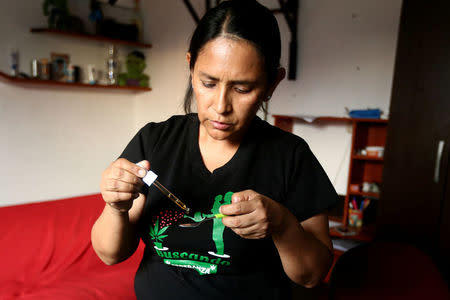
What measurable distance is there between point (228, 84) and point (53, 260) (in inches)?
64.2

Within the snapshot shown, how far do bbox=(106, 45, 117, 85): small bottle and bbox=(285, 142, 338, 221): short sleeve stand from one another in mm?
3193

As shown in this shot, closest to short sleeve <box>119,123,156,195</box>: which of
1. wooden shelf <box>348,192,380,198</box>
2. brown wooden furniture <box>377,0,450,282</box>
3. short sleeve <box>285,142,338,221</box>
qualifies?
short sleeve <box>285,142,338,221</box>

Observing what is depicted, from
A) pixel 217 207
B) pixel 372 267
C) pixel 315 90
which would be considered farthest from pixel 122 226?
pixel 315 90

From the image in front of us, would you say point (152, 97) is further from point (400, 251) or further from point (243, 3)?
point (243, 3)

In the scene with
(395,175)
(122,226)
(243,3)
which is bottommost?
(395,175)

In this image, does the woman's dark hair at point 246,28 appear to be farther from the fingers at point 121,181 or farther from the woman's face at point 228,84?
the fingers at point 121,181

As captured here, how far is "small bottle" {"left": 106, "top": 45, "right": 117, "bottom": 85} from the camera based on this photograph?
363 cm

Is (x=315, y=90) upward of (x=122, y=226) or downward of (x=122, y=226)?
upward

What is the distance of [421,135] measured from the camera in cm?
200

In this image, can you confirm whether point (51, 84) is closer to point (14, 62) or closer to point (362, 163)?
point (14, 62)

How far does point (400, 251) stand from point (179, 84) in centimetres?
276

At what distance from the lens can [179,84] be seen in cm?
375

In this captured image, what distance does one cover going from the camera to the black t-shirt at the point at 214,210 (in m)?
0.83

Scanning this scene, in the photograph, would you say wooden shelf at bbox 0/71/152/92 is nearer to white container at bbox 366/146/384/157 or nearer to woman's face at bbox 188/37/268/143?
white container at bbox 366/146/384/157
